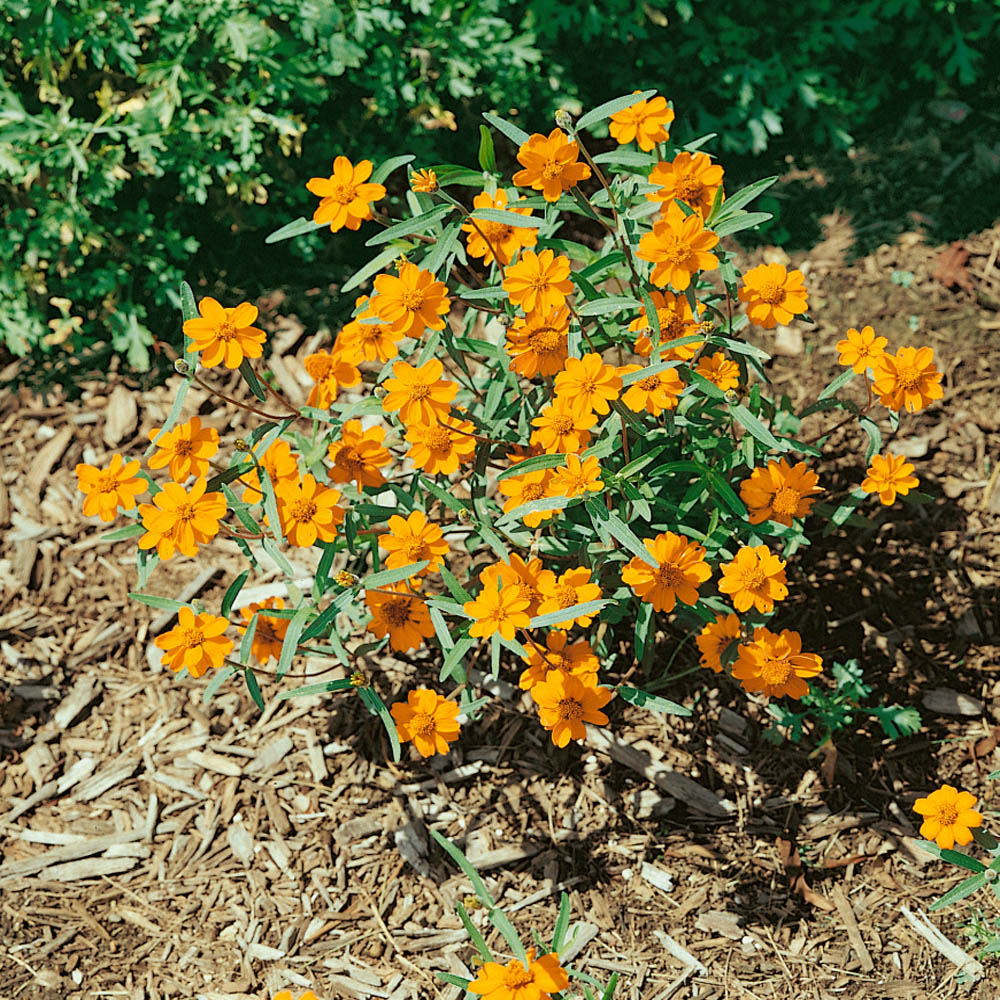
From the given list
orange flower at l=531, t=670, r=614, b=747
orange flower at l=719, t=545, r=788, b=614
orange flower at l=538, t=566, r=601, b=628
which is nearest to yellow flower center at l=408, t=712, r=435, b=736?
orange flower at l=531, t=670, r=614, b=747

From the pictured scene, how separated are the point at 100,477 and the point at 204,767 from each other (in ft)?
3.88

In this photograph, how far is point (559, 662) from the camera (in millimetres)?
2162

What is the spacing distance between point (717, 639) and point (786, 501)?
0.38 m

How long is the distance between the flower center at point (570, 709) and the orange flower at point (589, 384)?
2.10 feet

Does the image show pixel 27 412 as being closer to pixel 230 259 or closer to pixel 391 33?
pixel 230 259

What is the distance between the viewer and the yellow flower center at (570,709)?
6.89 ft

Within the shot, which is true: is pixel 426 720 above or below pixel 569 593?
below

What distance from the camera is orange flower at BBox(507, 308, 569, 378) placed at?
2.06 meters

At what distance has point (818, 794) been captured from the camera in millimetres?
2785

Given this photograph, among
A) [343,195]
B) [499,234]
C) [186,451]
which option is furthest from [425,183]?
[186,451]

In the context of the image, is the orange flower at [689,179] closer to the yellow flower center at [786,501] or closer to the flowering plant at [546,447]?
the flowering plant at [546,447]

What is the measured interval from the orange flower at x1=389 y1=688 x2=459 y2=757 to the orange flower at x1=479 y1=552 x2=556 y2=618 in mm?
336

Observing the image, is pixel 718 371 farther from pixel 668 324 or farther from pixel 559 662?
pixel 559 662

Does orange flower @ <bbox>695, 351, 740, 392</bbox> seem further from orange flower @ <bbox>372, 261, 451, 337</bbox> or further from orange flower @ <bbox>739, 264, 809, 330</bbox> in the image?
orange flower @ <bbox>372, 261, 451, 337</bbox>
